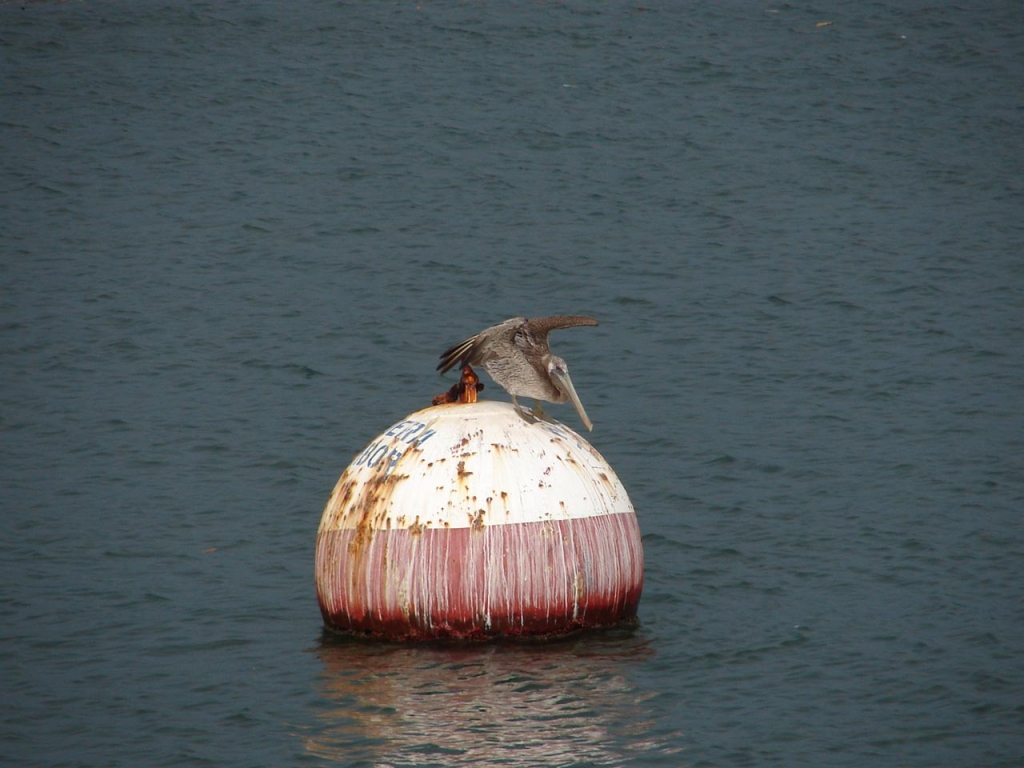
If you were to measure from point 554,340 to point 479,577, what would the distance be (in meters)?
10.4

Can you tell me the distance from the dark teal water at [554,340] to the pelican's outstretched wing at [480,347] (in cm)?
223

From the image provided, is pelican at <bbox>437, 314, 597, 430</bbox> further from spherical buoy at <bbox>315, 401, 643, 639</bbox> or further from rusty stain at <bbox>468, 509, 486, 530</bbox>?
rusty stain at <bbox>468, 509, 486, 530</bbox>

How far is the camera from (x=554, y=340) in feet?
66.9

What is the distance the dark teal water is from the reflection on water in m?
0.03

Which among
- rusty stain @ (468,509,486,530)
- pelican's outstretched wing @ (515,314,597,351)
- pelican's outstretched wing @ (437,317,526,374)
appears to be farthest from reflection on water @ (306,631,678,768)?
pelican's outstretched wing @ (515,314,597,351)

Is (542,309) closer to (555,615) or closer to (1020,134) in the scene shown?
(555,615)

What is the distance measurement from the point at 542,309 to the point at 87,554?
29.0 feet

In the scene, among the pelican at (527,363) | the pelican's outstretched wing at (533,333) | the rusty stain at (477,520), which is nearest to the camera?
the rusty stain at (477,520)

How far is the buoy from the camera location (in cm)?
1020

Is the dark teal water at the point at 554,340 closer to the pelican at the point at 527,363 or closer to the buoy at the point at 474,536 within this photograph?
the buoy at the point at 474,536

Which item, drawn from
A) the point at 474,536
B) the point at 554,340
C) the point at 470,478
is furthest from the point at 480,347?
the point at 554,340

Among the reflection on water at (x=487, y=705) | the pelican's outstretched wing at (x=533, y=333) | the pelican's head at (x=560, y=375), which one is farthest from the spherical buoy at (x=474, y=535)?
the pelican's outstretched wing at (x=533, y=333)

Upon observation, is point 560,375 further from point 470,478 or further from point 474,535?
point 474,535

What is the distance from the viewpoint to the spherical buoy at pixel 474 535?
1020cm
